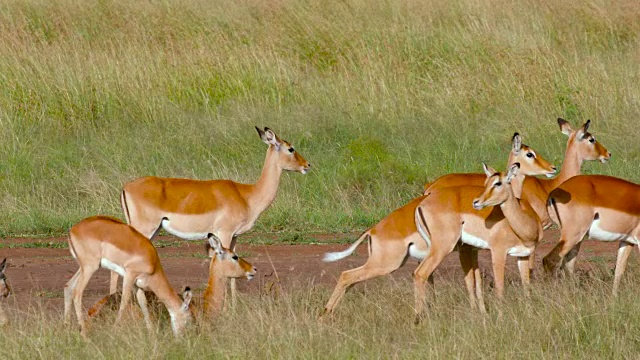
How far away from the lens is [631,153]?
11820 millimetres

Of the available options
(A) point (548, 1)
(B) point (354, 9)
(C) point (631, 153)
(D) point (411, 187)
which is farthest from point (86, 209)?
(A) point (548, 1)

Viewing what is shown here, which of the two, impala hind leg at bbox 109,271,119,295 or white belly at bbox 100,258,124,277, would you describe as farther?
impala hind leg at bbox 109,271,119,295

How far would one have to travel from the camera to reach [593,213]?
25.7 feet

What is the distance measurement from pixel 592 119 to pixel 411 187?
2.83 m

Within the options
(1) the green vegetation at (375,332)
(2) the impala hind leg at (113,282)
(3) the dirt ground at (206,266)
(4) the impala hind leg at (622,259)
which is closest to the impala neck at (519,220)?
(1) the green vegetation at (375,332)

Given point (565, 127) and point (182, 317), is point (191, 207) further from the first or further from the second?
point (565, 127)

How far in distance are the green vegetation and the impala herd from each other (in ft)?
0.48

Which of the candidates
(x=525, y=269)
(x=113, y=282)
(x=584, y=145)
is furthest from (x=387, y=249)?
(x=584, y=145)

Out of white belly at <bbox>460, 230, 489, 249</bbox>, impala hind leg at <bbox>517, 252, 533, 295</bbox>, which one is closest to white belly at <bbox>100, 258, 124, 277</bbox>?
white belly at <bbox>460, 230, 489, 249</bbox>

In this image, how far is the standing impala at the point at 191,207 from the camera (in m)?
8.08

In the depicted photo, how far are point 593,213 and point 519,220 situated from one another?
959 mm

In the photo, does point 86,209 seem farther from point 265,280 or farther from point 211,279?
point 211,279

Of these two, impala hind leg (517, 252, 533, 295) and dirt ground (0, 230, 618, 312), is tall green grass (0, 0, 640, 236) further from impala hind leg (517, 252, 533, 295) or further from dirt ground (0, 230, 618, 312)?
impala hind leg (517, 252, 533, 295)

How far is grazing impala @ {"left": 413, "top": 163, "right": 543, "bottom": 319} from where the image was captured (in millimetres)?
7078
